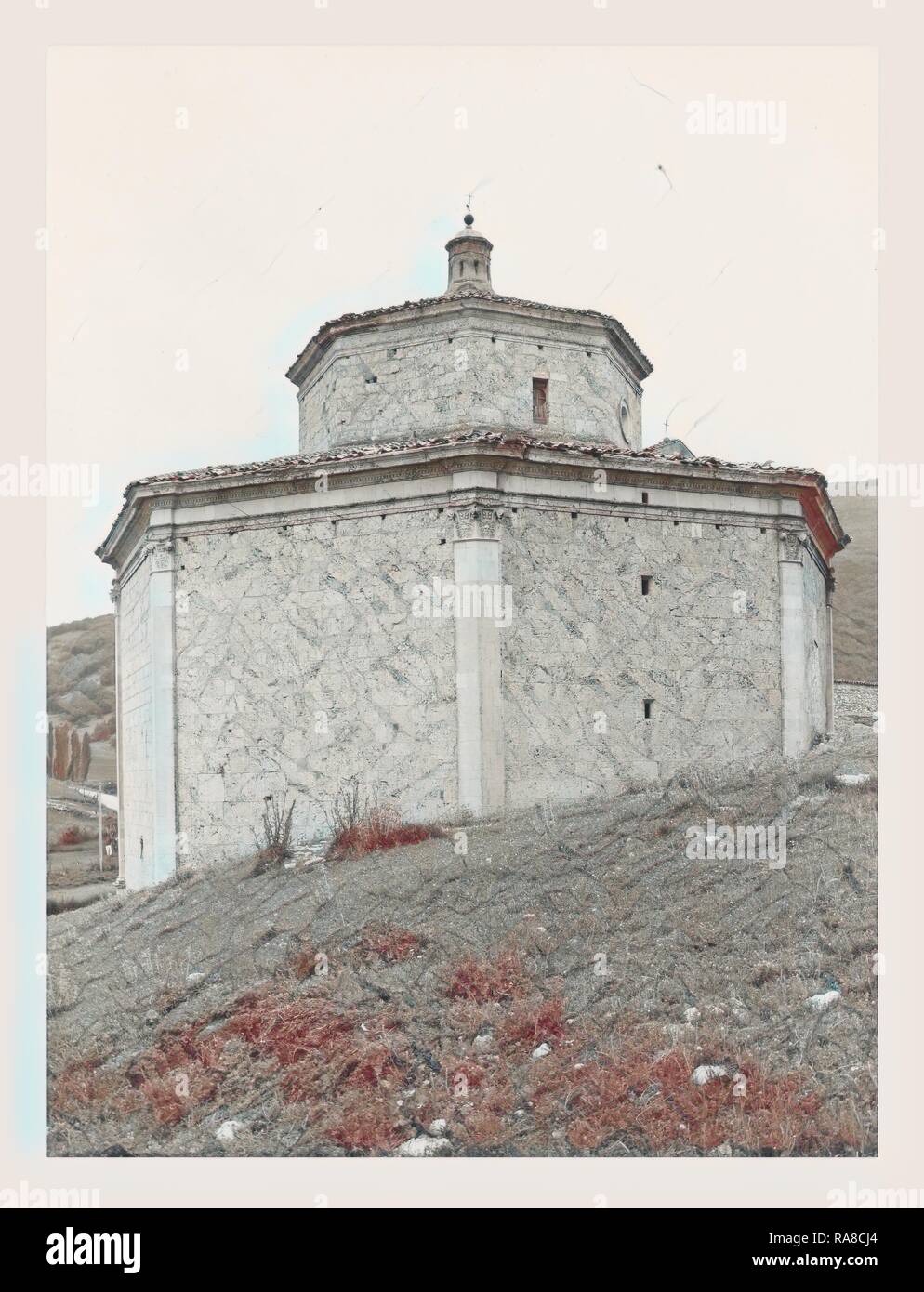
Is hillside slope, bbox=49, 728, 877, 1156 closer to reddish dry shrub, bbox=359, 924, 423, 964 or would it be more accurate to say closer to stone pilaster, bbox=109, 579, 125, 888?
reddish dry shrub, bbox=359, 924, 423, 964

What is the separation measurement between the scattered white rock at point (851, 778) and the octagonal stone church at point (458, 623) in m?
2.13

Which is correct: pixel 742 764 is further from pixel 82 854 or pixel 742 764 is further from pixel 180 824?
pixel 82 854

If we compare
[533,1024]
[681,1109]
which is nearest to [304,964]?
[533,1024]

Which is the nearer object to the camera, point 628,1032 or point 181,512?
point 628,1032

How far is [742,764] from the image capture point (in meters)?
13.5

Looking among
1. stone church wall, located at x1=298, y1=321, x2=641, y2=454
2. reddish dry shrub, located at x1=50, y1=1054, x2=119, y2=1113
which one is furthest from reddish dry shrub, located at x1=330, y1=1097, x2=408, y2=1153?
stone church wall, located at x1=298, y1=321, x2=641, y2=454

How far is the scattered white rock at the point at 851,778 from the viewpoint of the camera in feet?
36.9

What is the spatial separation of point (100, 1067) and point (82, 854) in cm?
2378

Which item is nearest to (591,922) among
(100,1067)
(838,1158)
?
(838,1158)

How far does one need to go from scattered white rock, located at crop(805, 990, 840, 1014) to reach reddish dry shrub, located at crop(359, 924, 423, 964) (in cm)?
313

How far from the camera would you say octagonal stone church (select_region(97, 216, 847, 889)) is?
496 inches

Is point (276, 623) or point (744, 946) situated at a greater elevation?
point (276, 623)

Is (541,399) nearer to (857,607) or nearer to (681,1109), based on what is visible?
(681,1109)

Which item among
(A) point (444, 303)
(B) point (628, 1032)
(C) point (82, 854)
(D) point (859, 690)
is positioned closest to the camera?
(B) point (628, 1032)
